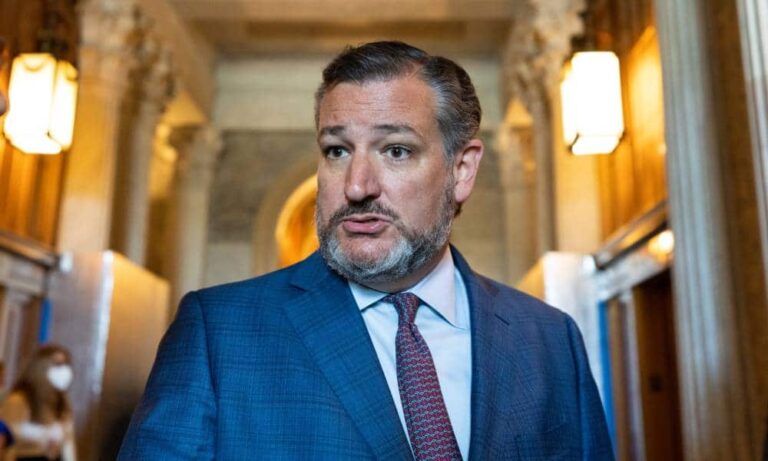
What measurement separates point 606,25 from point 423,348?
6421 mm

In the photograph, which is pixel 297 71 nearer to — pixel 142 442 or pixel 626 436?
pixel 626 436

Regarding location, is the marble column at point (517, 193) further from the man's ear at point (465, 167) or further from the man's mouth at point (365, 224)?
the man's mouth at point (365, 224)

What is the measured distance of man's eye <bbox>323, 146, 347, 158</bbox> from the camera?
1.95 meters

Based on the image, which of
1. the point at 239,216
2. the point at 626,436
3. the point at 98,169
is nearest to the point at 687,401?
the point at 626,436

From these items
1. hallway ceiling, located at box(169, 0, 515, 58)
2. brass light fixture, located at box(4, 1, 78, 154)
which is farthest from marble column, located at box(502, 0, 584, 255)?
brass light fixture, located at box(4, 1, 78, 154)

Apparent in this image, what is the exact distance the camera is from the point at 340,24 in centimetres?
1186

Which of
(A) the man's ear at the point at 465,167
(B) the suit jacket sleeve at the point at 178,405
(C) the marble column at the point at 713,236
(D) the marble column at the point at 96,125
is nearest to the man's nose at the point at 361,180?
(A) the man's ear at the point at 465,167

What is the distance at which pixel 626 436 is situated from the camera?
6582 millimetres

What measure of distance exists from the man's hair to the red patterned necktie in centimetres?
49

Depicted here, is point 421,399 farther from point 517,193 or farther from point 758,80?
point 517,193

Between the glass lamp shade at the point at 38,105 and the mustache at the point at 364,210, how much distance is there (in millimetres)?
4656

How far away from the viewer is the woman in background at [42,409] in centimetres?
560

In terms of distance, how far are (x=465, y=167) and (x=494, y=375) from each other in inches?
22.2

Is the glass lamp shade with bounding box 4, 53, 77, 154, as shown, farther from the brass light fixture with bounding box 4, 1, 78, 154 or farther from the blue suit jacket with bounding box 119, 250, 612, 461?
the blue suit jacket with bounding box 119, 250, 612, 461
